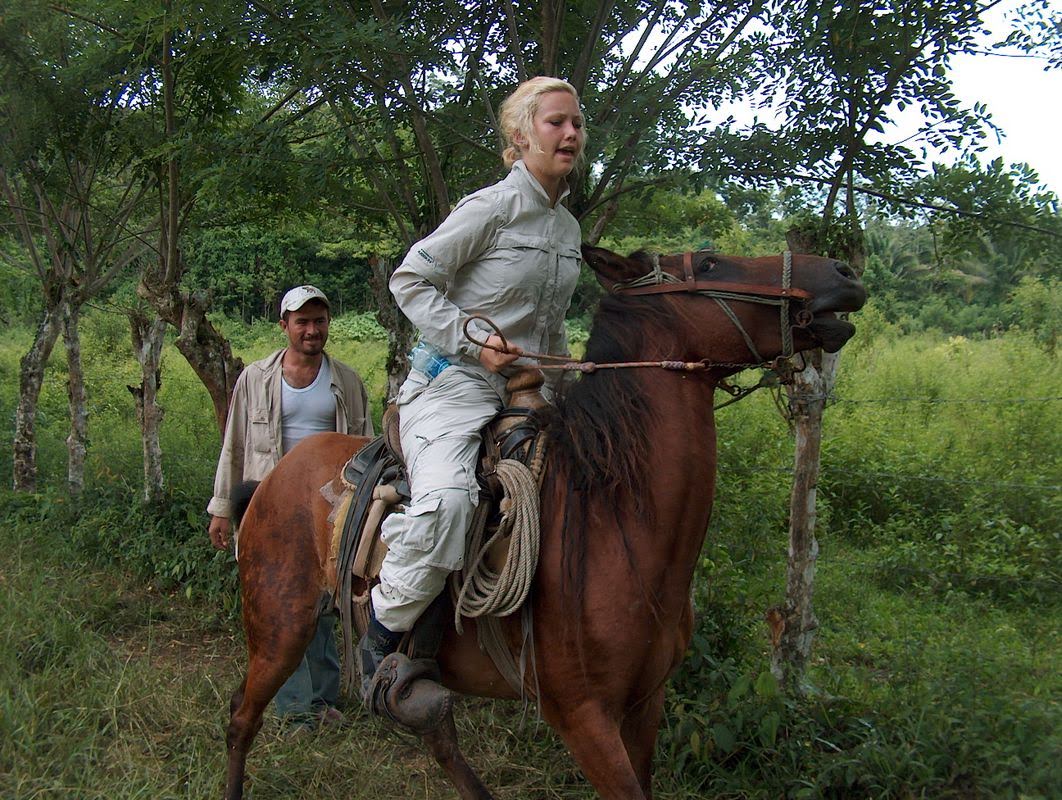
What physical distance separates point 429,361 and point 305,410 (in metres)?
1.78

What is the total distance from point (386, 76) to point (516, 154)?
1438 millimetres

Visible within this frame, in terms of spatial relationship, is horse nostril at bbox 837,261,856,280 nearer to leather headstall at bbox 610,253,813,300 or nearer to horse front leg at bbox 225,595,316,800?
leather headstall at bbox 610,253,813,300

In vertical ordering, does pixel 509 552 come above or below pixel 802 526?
above

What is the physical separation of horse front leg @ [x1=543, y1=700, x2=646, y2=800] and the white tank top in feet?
8.06

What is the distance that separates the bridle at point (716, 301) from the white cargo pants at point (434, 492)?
0.30 m

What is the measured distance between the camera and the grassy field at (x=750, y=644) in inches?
150

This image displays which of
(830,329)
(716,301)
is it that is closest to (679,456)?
(716,301)

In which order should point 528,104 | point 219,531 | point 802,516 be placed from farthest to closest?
1. point 219,531
2. point 802,516
3. point 528,104

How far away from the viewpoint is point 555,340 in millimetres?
3500

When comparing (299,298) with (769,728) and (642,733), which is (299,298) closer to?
(642,733)

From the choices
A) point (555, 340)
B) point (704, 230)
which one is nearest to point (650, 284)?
point (555, 340)

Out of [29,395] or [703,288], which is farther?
[29,395]

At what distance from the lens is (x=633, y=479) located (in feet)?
9.71

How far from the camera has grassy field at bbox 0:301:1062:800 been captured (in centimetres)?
382
